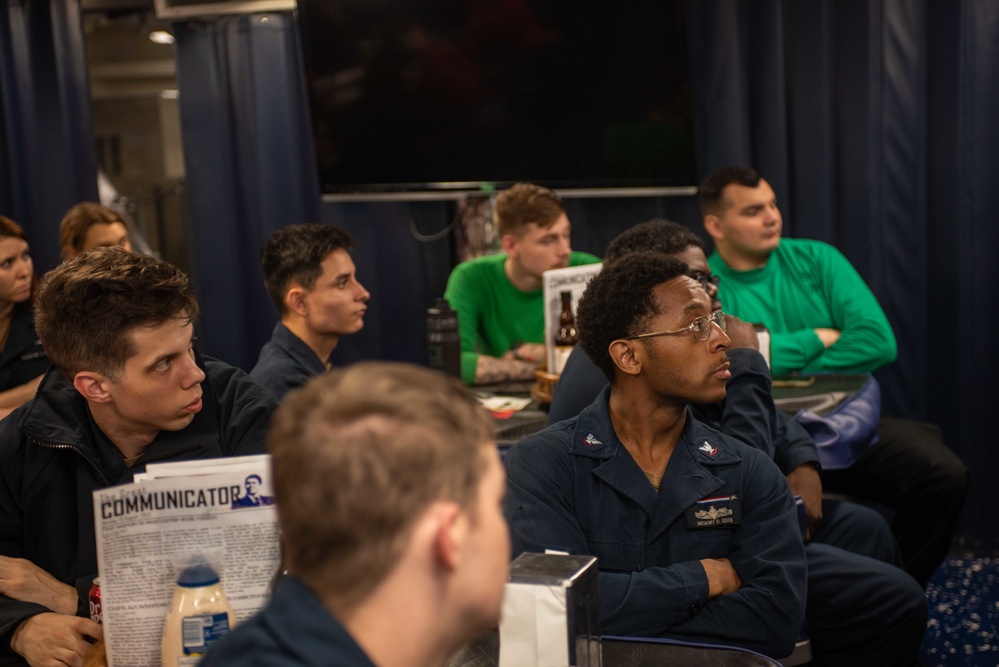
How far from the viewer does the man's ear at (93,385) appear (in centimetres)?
184

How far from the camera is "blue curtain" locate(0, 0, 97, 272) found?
4.69m

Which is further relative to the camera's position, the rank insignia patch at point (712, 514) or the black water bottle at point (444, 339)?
the black water bottle at point (444, 339)

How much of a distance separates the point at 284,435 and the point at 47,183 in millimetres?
4372

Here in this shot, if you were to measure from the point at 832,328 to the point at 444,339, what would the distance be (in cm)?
137

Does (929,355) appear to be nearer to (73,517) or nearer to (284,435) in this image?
(73,517)

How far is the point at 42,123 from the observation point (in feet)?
15.7

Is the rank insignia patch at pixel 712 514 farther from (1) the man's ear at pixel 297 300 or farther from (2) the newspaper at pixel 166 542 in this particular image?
(1) the man's ear at pixel 297 300

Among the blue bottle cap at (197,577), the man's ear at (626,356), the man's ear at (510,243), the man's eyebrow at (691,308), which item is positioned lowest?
the blue bottle cap at (197,577)

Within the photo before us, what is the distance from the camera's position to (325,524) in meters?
0.88

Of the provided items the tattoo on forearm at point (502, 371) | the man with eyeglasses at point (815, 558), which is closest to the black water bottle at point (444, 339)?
the tattoo on forearm at point (502, 371)

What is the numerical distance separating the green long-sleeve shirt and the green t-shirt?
0.69 metres

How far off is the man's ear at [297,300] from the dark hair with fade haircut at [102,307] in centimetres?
128

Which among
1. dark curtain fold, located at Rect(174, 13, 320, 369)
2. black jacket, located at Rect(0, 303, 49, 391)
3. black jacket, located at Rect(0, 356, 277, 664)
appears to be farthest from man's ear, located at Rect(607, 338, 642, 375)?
dark curtain fold, located at Rect(174, 13, 320, 369)

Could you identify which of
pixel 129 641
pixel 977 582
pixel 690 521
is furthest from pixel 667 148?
pixel 129 641
